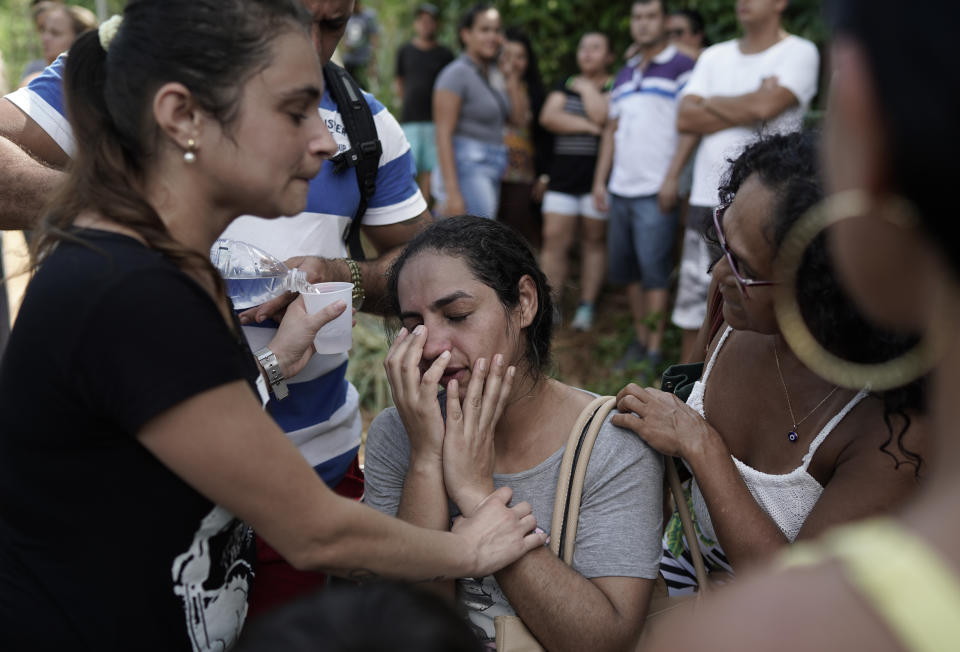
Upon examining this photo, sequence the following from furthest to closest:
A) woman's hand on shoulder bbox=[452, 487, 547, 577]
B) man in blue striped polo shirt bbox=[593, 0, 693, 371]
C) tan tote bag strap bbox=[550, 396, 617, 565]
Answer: man in blue striped polo shirt bbox=[593, 0, 693, 371] < tan tote bag strap bbox=[550, 396, 617, 565] < woman's hand on shoulder bbox=[452, 487, 547, 577]

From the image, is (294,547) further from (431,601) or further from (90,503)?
(431,601)

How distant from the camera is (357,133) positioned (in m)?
2.68

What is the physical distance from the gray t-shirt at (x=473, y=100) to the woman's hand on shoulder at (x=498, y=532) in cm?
549

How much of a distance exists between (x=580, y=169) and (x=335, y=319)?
5316 millimetres

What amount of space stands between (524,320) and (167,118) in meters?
1.23

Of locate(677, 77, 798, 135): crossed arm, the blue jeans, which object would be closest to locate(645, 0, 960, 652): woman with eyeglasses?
locate(677, 77, 798, 135): crossed arm

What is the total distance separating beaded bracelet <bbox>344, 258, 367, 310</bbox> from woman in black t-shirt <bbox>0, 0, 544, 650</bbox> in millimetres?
980

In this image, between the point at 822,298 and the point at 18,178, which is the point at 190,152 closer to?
the point at 18,178

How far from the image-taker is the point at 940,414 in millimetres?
Result: 875

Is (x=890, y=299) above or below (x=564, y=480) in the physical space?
above

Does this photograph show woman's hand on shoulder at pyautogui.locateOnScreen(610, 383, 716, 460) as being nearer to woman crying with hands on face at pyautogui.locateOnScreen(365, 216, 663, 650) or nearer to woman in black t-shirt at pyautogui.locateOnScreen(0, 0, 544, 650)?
woman crying with hands on face at pyautogui.locateOnScreen(365, 216, 663, 650)

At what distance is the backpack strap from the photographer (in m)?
2.67

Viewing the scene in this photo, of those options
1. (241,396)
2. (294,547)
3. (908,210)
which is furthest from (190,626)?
(908,210)

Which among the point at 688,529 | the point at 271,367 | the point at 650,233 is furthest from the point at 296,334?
the point at 650,233
